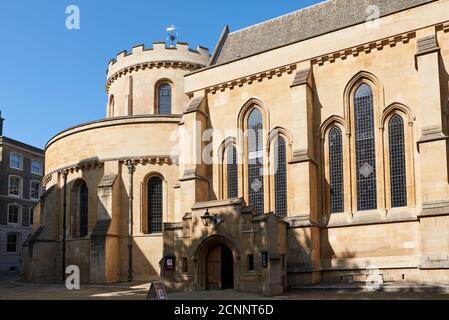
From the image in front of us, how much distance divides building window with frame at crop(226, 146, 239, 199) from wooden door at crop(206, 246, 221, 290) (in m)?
3.97

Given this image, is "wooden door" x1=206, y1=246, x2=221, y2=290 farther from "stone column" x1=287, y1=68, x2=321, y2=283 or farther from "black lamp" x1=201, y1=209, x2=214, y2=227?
"stone column" x1=287, y1=68, x2=321, y2=283

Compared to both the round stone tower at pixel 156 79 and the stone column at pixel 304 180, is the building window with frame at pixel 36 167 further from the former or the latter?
the stone column at pixel 304 180

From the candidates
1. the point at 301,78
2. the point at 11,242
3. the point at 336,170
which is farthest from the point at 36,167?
the point at 336,170

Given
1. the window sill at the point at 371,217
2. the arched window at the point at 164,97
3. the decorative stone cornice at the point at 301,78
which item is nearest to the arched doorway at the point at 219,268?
the window sill at the point at 371,217

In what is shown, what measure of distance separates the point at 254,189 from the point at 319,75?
261 inches

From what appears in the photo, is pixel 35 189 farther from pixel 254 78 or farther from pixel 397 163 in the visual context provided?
pixel 397 163

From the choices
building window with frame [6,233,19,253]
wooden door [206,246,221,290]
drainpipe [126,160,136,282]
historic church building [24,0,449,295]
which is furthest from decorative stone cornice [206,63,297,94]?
building window with frame [6,233,19,253]

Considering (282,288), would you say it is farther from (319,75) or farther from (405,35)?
(405,35)

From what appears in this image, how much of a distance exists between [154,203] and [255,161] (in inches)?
324

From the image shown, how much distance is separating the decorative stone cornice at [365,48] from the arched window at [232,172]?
6346 mm

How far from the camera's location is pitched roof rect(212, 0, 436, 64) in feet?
90.7

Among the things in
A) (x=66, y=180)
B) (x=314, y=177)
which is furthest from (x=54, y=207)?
(x=314, y=177)

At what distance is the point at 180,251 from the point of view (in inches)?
987
